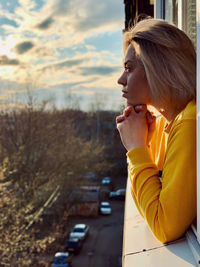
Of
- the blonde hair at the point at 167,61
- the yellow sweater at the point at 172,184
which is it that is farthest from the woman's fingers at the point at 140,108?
the yellow sweater at the point at 172,184

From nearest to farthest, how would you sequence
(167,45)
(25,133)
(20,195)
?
(167,45), (20,195), (25,133)

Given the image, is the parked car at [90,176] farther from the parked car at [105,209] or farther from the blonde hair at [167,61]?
the blonde hair at [167,61]

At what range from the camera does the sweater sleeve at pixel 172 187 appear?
1066 millimetres

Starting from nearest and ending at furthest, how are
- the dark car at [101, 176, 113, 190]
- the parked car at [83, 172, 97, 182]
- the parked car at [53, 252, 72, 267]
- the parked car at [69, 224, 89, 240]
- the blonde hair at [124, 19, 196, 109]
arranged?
the blonde hair at [124, 19, 196, 109] < the parked car at [53, 252, 72, 267] < the parked car at [69, 224, 89, 240] < the parked car at [83, 172, 97, 182] < the dark car at [101, 176, 113, 190]

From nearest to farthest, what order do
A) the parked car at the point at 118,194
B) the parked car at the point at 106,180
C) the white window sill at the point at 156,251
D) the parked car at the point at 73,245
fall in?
the white window sill at the point at 156,251 → the parked car at the point at 73,245 → the parked car at the point at 118,194 → the parked car at the point at 106,180

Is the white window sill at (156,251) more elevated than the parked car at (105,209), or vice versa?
the white window sill at (156,251)

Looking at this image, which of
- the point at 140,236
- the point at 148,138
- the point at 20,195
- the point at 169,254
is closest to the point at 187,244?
the point at 169,254

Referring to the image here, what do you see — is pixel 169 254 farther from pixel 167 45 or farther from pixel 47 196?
pixel 47 196

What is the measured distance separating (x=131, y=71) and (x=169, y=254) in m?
0.66

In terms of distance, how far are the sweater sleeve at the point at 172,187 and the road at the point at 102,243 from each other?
1658 centimetres

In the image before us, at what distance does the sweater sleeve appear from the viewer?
3.50 ft

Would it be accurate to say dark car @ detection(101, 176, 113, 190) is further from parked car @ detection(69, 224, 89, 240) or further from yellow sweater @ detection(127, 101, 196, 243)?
yellow sweater @ detection(127, 101, 196, 243)

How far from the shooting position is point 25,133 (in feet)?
75.3

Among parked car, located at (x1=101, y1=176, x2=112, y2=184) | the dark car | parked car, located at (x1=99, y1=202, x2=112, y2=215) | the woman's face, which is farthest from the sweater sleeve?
parked car, located at (x1=101, y1=176, x2=112, y2=184)
